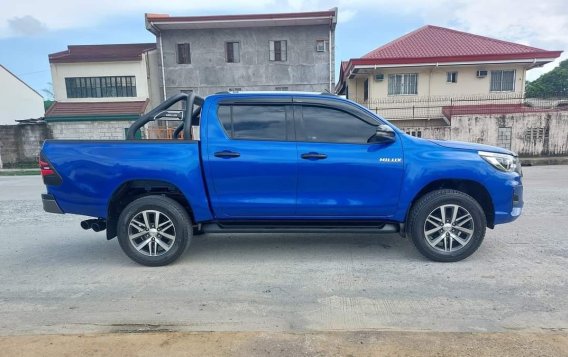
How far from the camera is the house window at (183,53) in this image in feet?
92.0

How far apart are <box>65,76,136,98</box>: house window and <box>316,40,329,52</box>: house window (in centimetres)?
1263

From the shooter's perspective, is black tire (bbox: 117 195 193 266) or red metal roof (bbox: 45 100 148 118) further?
red metal roof (bbox: 45 100 148 118)

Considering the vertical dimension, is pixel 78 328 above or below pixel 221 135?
below

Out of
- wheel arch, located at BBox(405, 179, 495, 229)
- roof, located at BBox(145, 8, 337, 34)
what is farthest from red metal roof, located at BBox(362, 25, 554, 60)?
wheel arch, located at BBox(405, 179, 495, 229)

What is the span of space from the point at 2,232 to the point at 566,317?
25.1ft

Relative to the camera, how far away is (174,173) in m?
4.48

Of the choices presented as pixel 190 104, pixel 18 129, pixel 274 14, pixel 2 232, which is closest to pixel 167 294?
pixel 190 104

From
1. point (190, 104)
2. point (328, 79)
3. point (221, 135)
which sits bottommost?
point (221, 135)

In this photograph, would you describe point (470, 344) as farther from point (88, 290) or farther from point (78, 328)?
point (88, 290)

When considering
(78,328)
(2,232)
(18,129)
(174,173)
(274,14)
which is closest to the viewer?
(78,328)

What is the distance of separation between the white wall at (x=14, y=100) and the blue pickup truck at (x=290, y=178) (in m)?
39.3

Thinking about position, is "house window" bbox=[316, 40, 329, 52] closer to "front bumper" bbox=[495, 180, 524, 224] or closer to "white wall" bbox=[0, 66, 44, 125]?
"front bumper" bbox=[495, 180, 524, 224]

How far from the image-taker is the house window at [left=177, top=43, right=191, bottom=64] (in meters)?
28.0

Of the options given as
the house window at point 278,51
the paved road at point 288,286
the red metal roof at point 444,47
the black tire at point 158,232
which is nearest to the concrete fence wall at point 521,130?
the red metal roof at point 444,47
